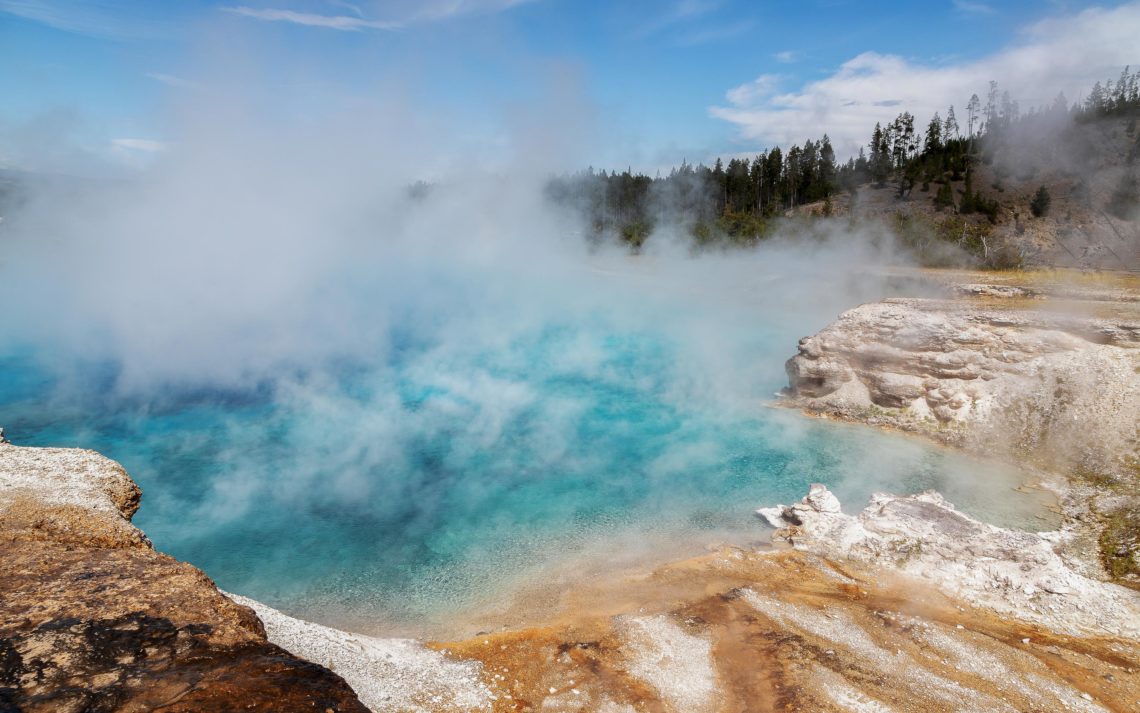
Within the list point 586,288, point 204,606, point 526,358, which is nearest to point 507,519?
point 204,606

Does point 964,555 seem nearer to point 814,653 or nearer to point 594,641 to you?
point 814,653

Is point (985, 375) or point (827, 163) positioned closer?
point (985, 375)

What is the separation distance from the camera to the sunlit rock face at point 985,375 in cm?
1581

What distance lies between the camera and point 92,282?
34.3 meters

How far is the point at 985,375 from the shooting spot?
1777 cm

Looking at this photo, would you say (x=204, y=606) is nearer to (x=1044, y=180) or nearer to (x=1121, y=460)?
(x=1121, y=460)

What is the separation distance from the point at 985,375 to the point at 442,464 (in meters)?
16.2

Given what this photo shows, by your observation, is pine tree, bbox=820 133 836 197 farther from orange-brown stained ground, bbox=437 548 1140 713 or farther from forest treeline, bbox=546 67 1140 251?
orange-brown stained ground, bbox=437 548 1140 713

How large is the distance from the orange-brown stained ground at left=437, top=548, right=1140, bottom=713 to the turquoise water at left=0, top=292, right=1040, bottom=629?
2.02 m

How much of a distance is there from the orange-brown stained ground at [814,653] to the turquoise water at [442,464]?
2020 millimetres

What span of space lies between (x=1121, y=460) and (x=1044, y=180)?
56578 mm

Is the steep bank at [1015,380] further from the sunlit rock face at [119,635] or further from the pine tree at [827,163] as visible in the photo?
the pine tree at [827,163]

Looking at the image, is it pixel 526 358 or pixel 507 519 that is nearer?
pixel 507 519

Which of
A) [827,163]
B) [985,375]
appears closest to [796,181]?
[827,163]
